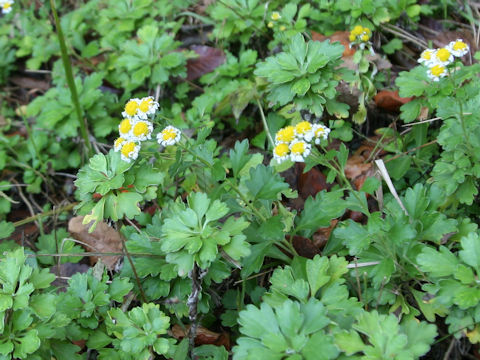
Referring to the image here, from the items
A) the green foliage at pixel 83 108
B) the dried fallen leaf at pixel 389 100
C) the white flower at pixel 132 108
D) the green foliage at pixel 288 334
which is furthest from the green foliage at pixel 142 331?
the dried fallen leaf at pixel 389 100

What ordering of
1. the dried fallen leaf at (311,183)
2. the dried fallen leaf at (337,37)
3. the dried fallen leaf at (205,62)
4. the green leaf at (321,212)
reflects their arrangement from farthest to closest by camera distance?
the dried fallen leaf at (205,62) → the dried fallen leaf at (337,37) → the dried fallen leaf at (311,183) → the green leaf at (321,212)

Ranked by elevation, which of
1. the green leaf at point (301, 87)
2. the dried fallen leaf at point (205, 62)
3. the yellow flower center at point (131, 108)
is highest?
the yellow flower center at point (131, 108)

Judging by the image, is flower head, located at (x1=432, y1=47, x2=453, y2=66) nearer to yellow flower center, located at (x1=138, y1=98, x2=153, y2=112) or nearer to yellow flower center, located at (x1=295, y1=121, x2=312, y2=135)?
yellow flower center, located at (x1=295, y1=121, x2=312, y2=135)

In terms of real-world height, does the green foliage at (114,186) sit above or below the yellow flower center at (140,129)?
below

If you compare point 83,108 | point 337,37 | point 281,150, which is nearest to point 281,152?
Result: point 281,150

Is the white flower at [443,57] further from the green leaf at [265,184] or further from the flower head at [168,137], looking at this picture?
the flower head at [168,137]

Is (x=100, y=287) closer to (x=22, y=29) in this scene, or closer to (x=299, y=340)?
(x=299, y=340)

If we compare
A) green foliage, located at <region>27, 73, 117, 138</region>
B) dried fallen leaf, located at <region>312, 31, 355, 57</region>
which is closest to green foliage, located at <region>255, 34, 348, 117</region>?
dried fallen leaf, located at <region>312, 31, 355, 57</region>
